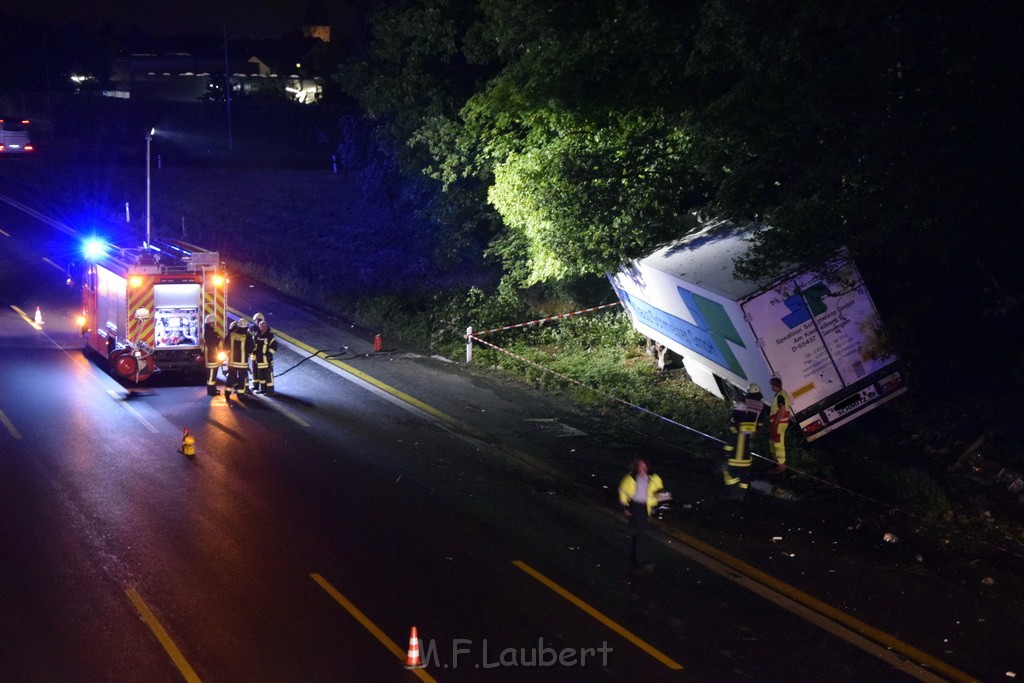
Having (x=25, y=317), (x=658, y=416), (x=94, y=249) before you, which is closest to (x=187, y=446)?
(x=658, y=416)

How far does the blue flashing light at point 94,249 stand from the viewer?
22.0m

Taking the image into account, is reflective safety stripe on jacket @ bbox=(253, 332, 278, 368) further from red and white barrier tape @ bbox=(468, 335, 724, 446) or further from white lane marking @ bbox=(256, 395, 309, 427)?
red and white barrier tape @ bbox=(468, 335, 724, 446)

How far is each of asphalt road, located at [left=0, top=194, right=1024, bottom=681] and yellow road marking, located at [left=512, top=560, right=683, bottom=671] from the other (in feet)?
0.12

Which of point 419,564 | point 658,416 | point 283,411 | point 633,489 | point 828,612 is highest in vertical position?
point 283,411

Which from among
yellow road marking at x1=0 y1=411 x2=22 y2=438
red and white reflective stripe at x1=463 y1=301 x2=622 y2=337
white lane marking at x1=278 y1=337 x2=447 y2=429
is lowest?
yellow road marking at x1=0 y1=411 x2=22 y2=438

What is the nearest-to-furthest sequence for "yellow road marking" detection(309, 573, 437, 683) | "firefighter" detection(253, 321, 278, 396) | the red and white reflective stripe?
"yellow road marking" detection(309, 573, 437, 683) < "firefighter" detection(253, 321, 278, 396) < the red and white reflective stripe

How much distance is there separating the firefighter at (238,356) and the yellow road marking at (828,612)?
9.33m

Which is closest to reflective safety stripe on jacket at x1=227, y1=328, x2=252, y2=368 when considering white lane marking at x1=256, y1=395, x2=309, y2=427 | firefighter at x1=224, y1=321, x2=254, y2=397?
firefighter at x1=224, y1=321, x2=254, y2=397

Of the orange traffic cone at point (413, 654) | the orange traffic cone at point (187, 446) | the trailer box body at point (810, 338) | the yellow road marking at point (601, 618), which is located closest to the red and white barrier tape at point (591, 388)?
the trailer box body at point (810, 338)

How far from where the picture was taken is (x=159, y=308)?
66.3ft

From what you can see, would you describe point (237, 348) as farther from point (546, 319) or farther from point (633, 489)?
point (633, 489)

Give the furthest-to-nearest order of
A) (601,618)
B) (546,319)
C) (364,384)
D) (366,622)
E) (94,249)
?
1. (546,319)
2. (94,249)
3. (364,384)
4. (601,618)
5. (366,622)

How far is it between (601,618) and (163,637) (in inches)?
159

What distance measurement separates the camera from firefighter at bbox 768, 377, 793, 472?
1502 centimetres
